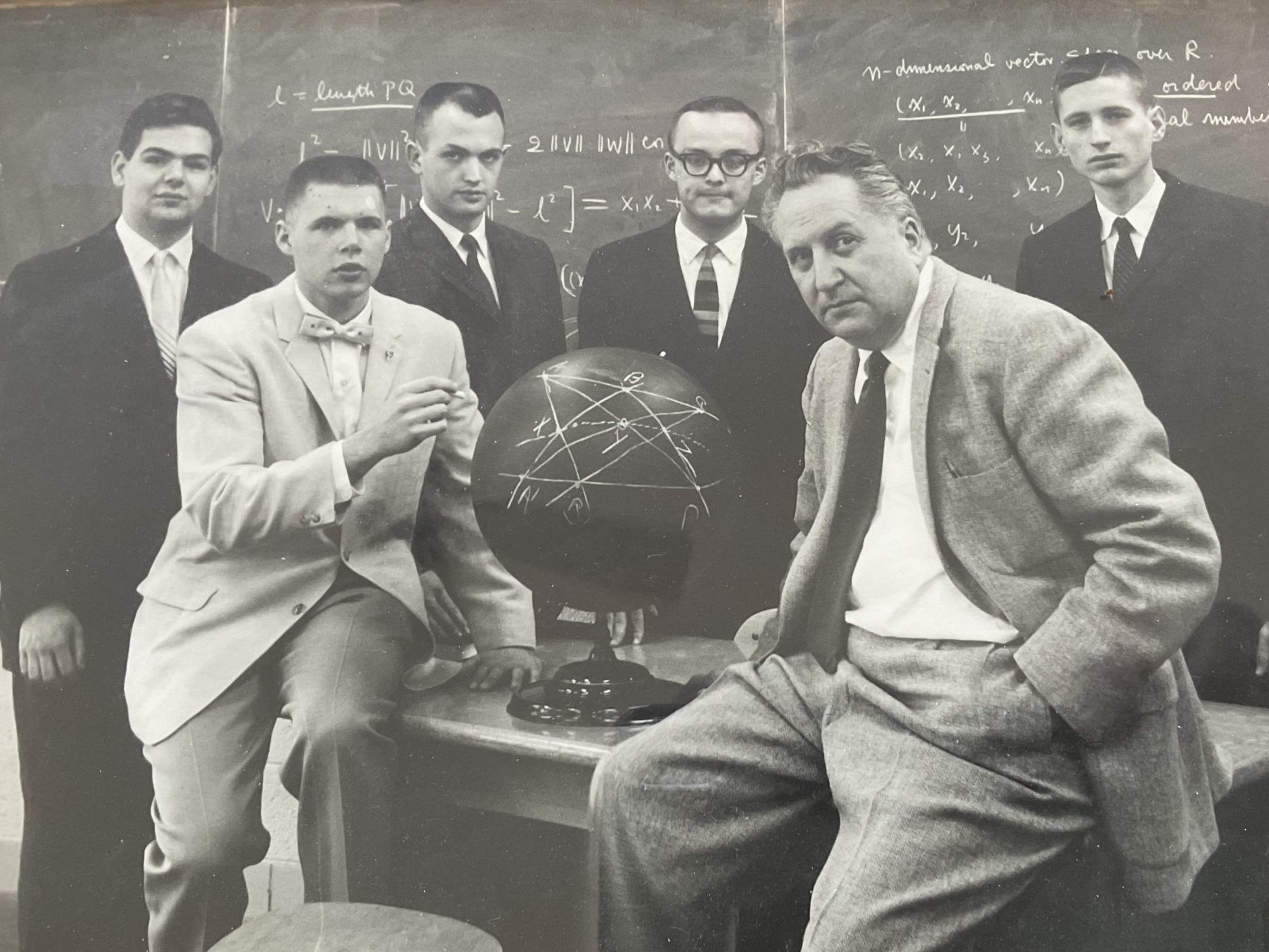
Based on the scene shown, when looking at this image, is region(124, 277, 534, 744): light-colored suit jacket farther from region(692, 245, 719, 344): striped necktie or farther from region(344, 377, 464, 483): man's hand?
region(692, 245, 719, 344): striped necktie

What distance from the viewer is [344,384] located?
248 cm

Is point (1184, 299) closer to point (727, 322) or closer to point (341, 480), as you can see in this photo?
point (727, 322)

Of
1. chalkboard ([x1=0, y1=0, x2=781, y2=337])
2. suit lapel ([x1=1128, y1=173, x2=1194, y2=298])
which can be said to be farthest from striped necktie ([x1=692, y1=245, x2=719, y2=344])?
suit lapel ([x1=1128, y1=173, x2=1194, y2=298])

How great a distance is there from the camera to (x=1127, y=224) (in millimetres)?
2357

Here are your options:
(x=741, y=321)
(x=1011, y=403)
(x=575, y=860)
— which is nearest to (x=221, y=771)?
(x=575, y=860)

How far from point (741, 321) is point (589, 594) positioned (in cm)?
72

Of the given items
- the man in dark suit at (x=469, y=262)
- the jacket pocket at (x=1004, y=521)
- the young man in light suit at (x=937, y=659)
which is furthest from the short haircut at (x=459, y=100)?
the jacket pocket at (x=1004, y=521)

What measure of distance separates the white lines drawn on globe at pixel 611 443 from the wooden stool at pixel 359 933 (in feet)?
3.06

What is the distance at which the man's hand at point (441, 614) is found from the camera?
8.10ft

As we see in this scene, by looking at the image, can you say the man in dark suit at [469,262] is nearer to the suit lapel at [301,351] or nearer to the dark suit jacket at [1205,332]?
the suit lapel at [301,351]

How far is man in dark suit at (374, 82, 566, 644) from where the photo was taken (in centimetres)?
248

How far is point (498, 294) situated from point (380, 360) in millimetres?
321

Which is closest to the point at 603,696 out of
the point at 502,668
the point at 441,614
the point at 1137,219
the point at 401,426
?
the point at 502,668

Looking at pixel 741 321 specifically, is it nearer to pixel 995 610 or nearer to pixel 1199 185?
pixel 995 610
